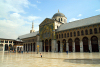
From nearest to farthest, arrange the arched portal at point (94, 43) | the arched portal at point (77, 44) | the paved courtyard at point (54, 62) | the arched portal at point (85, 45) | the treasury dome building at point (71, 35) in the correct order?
the paved courtyard at point (54, 62) < the arched portal at point (94, 43) < the treasury dome building at point (71, 35) < the arched portal at point (85, 45) < the arched portal at point (77, 44)

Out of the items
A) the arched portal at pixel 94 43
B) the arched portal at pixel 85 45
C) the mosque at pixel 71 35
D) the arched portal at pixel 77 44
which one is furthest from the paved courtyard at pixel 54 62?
the arched portal at pixel 77 44

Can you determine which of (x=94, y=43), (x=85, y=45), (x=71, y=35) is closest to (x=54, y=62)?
(x=94, y=43)

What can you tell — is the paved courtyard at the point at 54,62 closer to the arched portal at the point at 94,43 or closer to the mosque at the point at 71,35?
the arched portal at the point at 94,43

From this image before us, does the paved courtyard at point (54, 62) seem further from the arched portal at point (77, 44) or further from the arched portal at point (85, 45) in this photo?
the arched portal at point (77, 44)

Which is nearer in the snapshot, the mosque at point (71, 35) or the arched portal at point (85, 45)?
the mosque at point (71, 35)

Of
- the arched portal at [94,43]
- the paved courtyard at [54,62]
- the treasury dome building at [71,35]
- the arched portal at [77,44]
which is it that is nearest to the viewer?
the paved courtyard at [54,62]

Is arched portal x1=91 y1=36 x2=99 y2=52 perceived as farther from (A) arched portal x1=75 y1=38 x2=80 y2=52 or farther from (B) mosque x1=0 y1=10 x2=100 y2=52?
(A) arched portal x1=75 y1=38 x2=80 y2=52

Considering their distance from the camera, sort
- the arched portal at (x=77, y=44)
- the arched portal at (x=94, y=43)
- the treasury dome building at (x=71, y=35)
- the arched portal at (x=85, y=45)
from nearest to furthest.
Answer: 1. the arched portal at (x=94, y=43)
2. the treasury dome building at (x=71, y=35)
3. the arched portal at (x=85, y=45)
4. the arched portal at (x=77, y=44)

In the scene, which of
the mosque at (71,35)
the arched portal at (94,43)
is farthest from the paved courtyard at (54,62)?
the mosque at (71,35)

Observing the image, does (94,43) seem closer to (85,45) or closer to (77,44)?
(85,45)

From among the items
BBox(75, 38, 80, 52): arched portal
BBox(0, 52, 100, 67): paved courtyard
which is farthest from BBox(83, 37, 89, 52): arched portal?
BBox(0, 52, 100, 67): paved courtyard

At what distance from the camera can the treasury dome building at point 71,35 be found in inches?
1522

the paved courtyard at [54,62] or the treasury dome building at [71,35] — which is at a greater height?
the treasury dome building at [71,35]

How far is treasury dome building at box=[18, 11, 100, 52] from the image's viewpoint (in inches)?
1522
